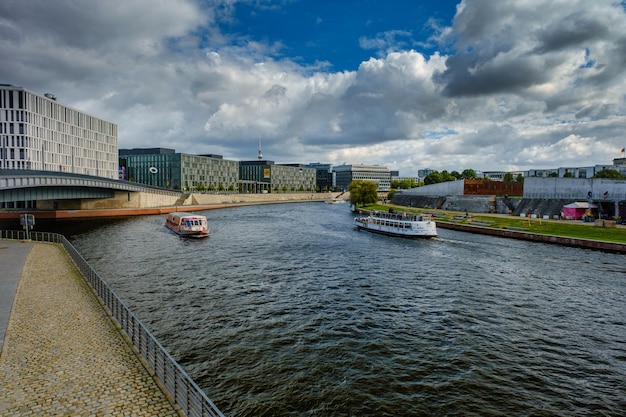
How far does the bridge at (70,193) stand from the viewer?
69000 mm

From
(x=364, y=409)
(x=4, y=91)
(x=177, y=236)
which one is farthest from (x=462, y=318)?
(x=4, y=91)

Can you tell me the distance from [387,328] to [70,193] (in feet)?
311

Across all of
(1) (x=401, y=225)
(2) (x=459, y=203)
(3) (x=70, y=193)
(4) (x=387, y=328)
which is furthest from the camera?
(2) (x=459, y=203)

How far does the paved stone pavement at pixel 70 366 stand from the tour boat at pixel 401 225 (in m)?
57.7

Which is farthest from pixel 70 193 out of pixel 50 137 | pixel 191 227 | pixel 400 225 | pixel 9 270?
pixel 400 225

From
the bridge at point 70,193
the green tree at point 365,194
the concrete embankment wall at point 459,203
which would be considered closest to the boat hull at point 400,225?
the concrete embankment wall at point 459,203

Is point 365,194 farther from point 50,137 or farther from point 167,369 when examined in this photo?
point 167,369

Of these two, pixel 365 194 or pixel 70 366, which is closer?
pixel 70 366

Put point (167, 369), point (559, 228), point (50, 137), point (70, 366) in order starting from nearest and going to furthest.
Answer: point (167, 369) → point (70, 366) → point (559, 228) → point (50, 137)

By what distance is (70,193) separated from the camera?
9444 cm

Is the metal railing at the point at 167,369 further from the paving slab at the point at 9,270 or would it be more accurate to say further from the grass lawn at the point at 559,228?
the grass lawn at the point at 559,228

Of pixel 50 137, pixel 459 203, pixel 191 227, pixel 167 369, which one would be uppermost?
pixel 50 137

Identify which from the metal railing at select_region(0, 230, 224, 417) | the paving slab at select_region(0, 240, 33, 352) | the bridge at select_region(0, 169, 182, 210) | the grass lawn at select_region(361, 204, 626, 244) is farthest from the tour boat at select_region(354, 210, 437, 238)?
the bridge at select_region(0, 169, 182, 210)

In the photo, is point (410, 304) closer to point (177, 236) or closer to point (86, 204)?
point (177, 236)
